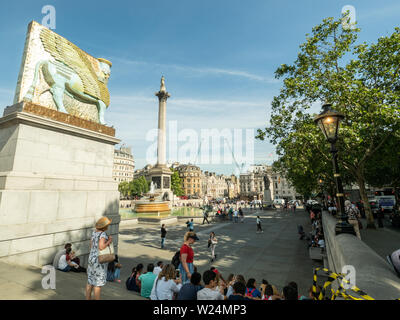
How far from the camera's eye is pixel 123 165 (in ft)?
324

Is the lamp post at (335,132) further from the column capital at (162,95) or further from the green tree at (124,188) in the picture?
the green tree at (124,188)

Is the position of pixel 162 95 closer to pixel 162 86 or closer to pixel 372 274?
pixel 162 86

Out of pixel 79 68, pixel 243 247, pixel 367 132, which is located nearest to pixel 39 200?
pixel 79 68

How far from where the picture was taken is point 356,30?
15.3 metres

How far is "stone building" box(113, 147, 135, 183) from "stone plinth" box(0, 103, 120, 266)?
90956 mm

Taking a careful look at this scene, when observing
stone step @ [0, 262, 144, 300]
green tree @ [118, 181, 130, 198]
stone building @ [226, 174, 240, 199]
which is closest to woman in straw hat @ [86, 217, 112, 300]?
stone step @ [0, 262, 144, 300]

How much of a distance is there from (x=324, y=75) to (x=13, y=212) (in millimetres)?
19668

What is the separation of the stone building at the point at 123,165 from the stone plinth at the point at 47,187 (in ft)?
298

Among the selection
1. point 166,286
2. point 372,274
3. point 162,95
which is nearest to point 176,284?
point 166,286

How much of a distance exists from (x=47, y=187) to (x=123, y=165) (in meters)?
96.9

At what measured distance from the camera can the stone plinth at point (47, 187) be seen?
624cm

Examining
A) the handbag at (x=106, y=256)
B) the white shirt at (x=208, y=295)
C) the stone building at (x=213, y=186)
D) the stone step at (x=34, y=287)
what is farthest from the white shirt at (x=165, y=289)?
the stone building at (x=213, y=186)

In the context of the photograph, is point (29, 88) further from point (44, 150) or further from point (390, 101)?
point (390, 101)

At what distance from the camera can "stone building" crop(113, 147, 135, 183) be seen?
9536 centimetres
